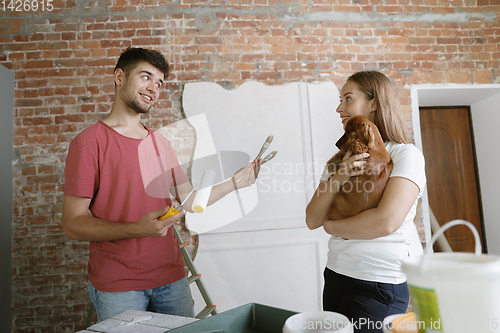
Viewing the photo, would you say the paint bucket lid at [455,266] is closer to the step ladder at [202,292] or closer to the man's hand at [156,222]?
the man's hand at [156,222]

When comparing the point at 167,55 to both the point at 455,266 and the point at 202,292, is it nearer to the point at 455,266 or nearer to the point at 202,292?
the point at 202,292

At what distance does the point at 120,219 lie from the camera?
1504mm

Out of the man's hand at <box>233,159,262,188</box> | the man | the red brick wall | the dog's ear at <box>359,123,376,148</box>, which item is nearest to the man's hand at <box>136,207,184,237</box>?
the man

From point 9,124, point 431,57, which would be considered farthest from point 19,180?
point 431,57

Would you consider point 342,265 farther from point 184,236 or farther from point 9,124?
point 9,124

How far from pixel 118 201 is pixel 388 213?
1.12 metres

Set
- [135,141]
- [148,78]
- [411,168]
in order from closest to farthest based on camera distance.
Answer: [411,168] < [135,141] < [148,78]

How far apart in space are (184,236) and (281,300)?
93cm

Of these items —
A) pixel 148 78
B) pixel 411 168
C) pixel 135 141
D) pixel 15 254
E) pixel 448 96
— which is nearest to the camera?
pixel 411 168

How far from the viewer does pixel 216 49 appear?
2.84 m

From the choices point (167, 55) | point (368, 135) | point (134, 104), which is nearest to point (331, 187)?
point (368, 135)

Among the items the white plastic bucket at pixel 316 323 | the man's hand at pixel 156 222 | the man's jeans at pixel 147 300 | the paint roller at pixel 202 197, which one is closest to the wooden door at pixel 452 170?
the paint roller at pixel 202 197

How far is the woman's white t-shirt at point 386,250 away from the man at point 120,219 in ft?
2.02

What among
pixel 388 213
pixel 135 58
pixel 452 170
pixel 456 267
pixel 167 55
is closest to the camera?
pixel 456 267
